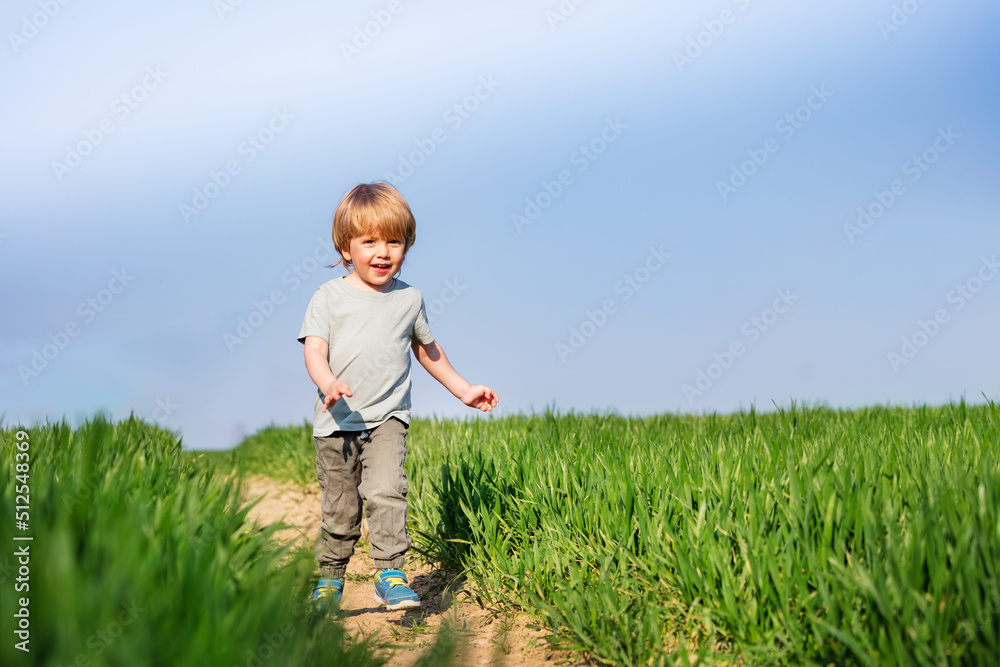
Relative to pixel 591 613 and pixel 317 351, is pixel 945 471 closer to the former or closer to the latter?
pixel 591 613

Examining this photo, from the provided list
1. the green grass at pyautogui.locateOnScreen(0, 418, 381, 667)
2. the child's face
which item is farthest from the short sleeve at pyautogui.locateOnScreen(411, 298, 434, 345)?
the green grass at pyautogui.locateOnScreen(0, 418, 381, 667)

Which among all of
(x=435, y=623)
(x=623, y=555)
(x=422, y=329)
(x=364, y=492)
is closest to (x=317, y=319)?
(x=422, y=329)

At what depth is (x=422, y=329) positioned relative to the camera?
409 centimetres

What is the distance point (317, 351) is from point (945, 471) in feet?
9.72

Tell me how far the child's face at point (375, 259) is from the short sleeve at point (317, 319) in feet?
0.64

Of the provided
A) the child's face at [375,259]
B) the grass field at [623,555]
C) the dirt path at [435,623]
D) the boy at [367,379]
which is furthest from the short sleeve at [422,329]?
the dirt path at [435,623]

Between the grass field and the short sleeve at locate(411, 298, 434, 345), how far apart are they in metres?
0.76

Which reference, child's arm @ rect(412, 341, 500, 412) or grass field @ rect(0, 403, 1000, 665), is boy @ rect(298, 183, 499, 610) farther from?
grass field @ rect(0, 403, 1000, 665)

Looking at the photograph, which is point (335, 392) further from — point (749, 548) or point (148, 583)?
point (749, 548)

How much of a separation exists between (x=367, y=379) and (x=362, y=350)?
0.15 meters

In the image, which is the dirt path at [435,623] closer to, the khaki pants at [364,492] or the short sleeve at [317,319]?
the khaki pants at [364,492]

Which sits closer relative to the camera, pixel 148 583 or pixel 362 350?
pixel 148 583

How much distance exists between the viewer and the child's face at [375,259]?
3828 millimetres

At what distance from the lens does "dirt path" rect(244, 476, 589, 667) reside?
3.02 meters
